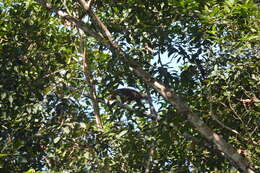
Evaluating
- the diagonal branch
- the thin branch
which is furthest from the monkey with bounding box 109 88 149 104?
the diagonal branch

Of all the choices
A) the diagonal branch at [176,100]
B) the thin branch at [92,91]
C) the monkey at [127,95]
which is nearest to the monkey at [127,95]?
the monkey at [127,95]

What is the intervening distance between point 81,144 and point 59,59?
4.34 feet

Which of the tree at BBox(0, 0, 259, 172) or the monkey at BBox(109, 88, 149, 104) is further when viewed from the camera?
the monkey at BBox(109, 88, 149, 104)

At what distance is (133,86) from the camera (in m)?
5.32

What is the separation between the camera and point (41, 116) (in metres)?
5.32

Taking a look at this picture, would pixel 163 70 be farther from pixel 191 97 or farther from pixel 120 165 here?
pixel 120 165

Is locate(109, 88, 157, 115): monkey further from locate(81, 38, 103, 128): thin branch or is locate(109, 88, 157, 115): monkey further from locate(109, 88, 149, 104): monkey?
locate(81, 38, 103, 128): thin branch

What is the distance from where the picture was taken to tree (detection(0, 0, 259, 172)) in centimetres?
468

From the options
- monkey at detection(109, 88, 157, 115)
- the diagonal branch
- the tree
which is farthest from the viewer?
monkey at detection(109, 88, 157, 115)

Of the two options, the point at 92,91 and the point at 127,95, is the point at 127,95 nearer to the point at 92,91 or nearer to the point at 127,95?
the point at 127,95

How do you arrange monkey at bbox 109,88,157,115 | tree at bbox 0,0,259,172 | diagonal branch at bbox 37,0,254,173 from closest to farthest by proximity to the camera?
diagonal branch at bbox 37,0,254,173, tree at bbox 0,0,259,172, monkey at bbox 109,88,157,115

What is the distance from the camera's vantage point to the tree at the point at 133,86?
184 inches

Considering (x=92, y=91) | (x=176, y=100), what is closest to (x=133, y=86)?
(x=92, y=91)

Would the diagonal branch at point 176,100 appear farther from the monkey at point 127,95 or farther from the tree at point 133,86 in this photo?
the monkey at point 127,95
